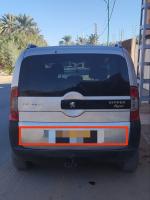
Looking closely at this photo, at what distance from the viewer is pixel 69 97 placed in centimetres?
480

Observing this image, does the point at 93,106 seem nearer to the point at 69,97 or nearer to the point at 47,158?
the point at 69,97

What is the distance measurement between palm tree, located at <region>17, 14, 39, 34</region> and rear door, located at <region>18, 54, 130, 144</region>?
63.7 metres

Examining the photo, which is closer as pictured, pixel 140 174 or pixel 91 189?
pixel 91 189

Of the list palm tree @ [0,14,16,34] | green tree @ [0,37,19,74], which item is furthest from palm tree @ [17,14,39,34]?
green tree @ [0,37,19,74]

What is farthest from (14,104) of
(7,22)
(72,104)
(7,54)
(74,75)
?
(7,22)

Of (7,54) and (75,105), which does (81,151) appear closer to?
(75,105)

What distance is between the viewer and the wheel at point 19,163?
17.6 ft

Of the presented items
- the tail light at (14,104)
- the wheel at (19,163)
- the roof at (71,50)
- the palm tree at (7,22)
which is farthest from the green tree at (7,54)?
the tail light at (14,104)

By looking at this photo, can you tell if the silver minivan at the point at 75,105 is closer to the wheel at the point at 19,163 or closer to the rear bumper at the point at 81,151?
the rear bumper at the point at 81,151

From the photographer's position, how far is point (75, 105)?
482 centimetres

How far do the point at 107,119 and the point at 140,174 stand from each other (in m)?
1.22

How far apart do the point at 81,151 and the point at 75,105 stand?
61cm

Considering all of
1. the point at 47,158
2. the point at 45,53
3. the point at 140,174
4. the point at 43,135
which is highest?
the point at 45,53

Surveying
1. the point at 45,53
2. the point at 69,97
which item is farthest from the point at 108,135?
the point at 45,53
